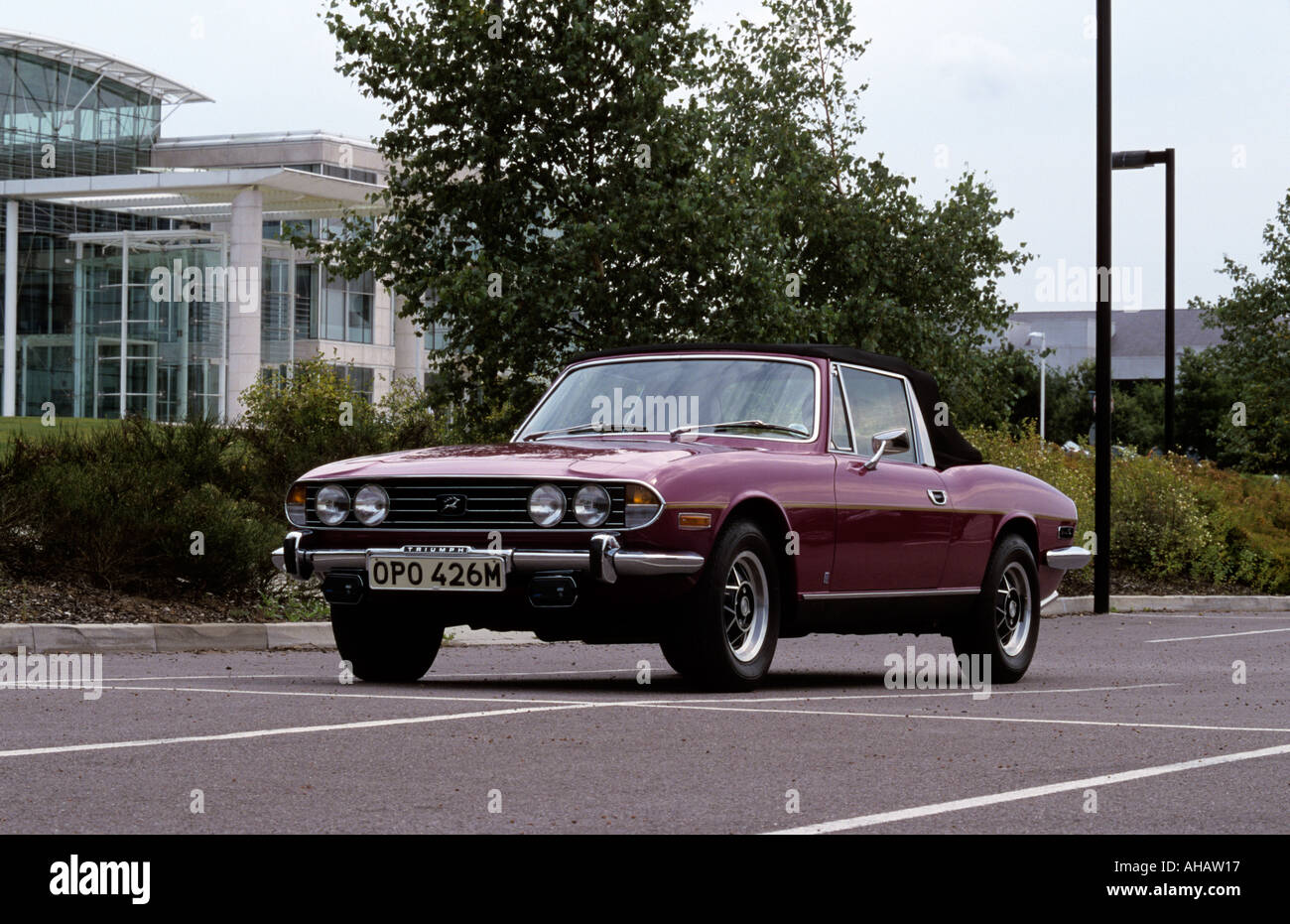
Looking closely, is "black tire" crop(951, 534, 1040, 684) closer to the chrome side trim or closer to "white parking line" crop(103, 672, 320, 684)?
the chrome side trim

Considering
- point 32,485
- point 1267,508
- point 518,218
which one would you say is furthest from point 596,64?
point 1267,508

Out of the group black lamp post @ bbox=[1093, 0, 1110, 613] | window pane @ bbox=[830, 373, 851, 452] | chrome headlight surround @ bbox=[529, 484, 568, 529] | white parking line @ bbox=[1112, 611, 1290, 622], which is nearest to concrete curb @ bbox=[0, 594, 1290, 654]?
window pane @ bbox=[830, 373, 851, 452]

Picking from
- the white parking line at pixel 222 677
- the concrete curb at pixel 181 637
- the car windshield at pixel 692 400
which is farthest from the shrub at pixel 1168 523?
the white parking line at pixel 222 677

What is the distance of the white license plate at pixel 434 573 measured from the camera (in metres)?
8.80

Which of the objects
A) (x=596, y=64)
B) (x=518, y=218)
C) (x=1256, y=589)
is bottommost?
(x=1256, y=589)

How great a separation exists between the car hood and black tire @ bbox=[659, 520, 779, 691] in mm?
508

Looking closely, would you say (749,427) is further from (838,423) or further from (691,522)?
(691,522)

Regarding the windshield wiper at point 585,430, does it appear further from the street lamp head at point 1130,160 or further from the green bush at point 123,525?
the street lamp head at point 1130,160

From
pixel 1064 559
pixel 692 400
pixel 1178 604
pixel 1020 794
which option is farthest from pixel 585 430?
pixel 1178 604

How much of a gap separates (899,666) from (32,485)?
651 centimetres

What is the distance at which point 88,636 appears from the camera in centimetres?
1241

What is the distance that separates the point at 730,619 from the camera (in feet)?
30.4
